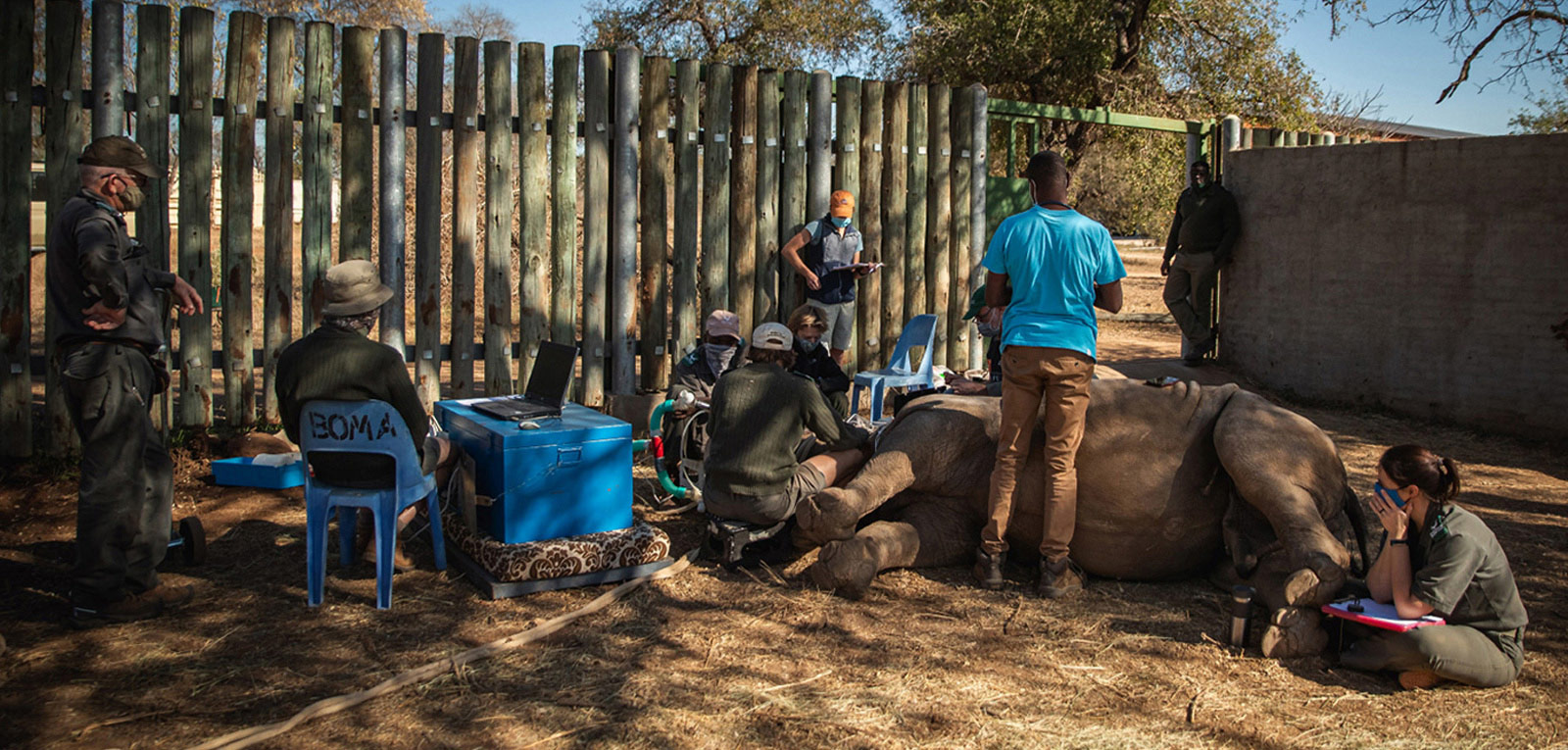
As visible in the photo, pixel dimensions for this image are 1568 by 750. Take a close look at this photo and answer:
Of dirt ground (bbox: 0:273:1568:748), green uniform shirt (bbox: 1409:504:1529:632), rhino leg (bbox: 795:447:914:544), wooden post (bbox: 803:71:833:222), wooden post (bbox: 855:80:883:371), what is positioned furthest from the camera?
wooden post (bbox: 855:80:883:371)

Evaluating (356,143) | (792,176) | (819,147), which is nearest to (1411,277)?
(819,147)

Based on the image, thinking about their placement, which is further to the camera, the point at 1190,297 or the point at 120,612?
the point at 1190,297

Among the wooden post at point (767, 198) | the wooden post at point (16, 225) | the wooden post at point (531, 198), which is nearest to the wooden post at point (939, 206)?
the wooden post at point (767, 198)

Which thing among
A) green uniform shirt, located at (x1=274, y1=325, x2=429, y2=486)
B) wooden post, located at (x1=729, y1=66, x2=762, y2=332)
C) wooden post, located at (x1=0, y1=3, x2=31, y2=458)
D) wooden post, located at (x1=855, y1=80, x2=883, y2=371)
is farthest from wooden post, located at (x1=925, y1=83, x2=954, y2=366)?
wooden post, located at (x1=0, y1=3, x2=31, y2=458)

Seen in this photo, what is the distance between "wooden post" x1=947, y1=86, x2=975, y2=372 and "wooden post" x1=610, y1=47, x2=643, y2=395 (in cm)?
279

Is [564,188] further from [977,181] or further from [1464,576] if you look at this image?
[1464,576]

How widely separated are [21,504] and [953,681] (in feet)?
16.7

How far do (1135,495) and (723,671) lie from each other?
2.04 metres

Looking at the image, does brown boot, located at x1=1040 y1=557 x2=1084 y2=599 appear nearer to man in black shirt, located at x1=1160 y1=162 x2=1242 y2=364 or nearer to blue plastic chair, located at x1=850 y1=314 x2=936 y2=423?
blue plastic chair, located at x1=850 y1=314 x2=936 y2=423

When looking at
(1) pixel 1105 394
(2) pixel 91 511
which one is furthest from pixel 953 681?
(2) pixel 91 511

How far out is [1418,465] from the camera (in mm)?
4207

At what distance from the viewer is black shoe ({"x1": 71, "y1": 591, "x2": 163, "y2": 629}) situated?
15.0 ft

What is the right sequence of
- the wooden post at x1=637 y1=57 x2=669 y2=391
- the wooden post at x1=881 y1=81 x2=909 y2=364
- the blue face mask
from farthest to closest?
the wooden post at x1=881 y1=81 x2=909 y2=364, the wooden post at x1=637 y1=57 x2=669 y2=391, the blue face mask

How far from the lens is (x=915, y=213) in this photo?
950 centimetres
